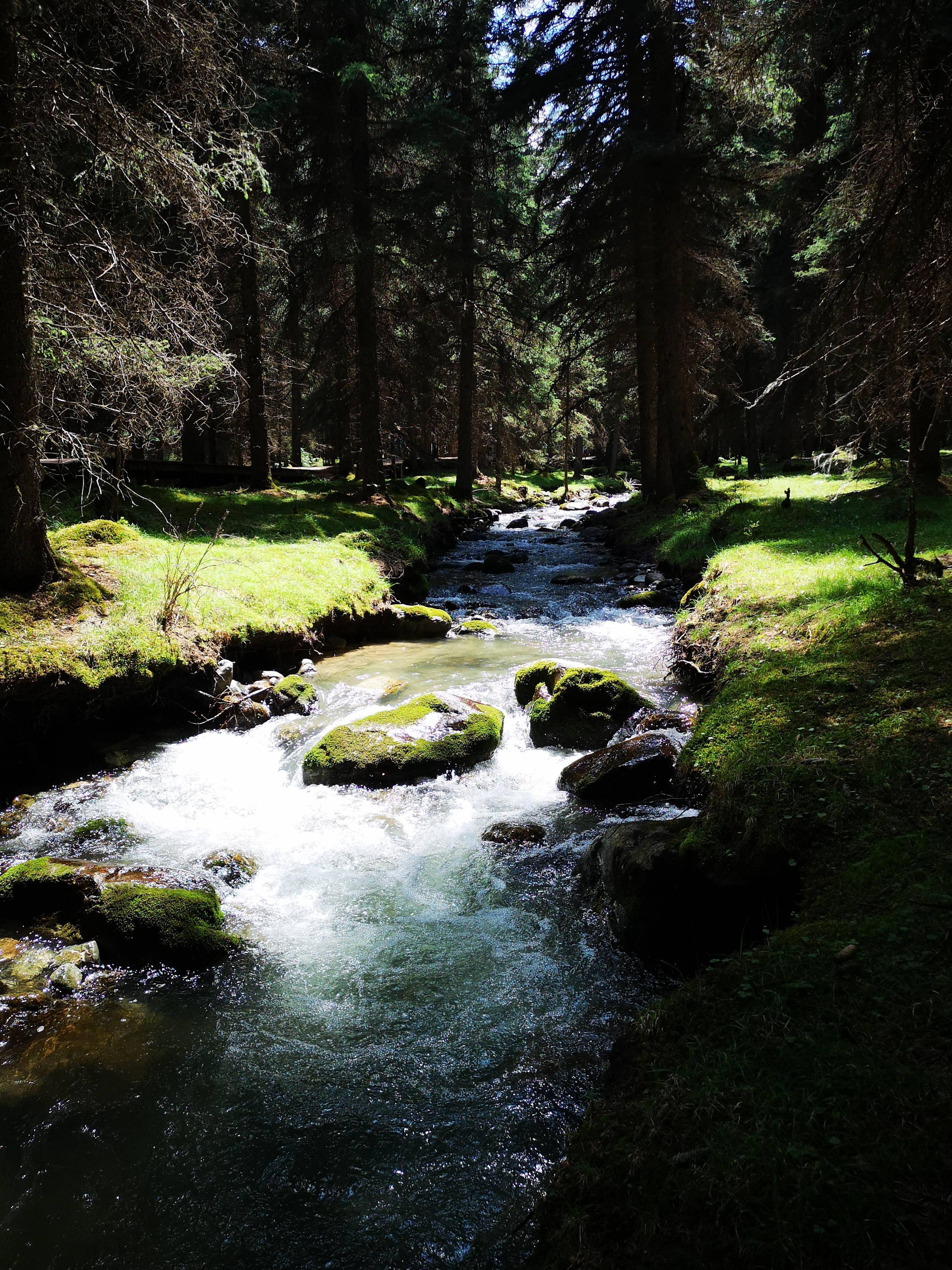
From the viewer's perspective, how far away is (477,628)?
1208 cm

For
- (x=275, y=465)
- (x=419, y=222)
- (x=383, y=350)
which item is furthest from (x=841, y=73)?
(x=275, y=465)

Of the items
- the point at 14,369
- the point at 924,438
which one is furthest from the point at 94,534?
the point at 924,438

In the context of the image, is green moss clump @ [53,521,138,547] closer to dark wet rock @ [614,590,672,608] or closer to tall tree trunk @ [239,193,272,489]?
tall tree trunk @ [239,193,272,489]

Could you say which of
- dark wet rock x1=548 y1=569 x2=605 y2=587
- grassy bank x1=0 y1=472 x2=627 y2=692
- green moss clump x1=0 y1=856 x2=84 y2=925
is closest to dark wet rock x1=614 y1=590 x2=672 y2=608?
dark wet rock x1=548 y1=569 x2=605 y2=587

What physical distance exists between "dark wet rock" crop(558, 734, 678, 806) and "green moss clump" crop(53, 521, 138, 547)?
26.1 ft

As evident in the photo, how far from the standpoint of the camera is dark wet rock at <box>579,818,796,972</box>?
12.0 feet

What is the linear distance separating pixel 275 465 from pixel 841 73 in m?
21.2

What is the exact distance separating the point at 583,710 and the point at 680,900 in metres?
3.69

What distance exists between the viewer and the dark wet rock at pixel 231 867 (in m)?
5.20

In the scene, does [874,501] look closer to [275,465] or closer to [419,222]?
[419,222]

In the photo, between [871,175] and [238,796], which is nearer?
[871,175]

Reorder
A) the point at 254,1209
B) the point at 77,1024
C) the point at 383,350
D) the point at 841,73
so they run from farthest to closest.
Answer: the point at 383,350
the point at 841,73
the point at 77,1024
the point at 254,1209

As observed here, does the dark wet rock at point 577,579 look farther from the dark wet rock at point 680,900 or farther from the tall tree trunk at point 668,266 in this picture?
the dark wet rock at point 680,900

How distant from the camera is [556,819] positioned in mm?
5926
